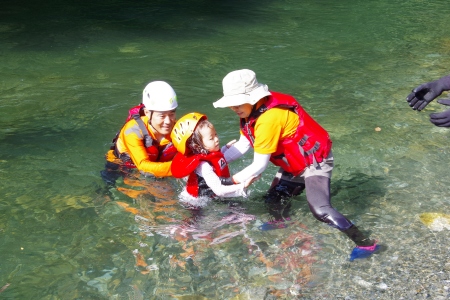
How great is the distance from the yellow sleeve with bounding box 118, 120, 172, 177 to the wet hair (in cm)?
47

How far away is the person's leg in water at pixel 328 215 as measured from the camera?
432 cm

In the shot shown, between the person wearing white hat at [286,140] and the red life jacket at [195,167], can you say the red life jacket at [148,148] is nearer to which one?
the red life jacket at [195,167]

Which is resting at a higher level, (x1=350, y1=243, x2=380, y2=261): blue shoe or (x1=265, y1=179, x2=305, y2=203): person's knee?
(x1=265, y1=179, x2=305, y2=203): person's knee

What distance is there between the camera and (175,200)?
5.50 meters

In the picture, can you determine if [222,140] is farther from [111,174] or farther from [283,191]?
[283,191]

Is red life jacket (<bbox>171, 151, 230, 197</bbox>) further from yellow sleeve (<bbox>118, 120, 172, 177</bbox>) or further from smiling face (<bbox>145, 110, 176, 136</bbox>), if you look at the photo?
smiling face (<bbox>145, 110, 176, 136</bbox>)

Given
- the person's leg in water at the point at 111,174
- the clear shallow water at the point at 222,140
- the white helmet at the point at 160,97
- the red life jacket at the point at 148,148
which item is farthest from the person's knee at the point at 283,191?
the person's leg in water at the point at 111,174

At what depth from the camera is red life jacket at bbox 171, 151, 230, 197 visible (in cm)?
466

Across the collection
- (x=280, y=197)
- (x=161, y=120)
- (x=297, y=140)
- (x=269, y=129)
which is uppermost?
(x=269, y=129)

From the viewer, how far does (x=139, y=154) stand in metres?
5.16

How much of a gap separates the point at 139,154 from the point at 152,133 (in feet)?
0.94

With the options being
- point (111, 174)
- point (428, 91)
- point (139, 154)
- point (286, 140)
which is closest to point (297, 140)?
point (286, 140)

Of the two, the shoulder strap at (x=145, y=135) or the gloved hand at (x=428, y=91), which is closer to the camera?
the gloved hand at (x=428, y=91)

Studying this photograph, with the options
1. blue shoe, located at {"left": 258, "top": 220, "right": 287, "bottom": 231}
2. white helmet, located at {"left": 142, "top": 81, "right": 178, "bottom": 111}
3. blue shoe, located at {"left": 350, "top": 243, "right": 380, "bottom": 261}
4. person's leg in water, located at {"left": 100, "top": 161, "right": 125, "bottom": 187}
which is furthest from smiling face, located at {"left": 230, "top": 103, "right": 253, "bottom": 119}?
person's leg in water, located at {"left": 100, "top": 161, "right": 125, "bottom": 187}
